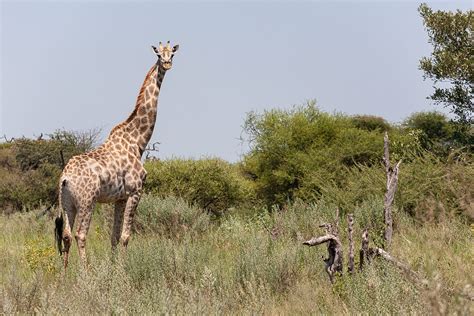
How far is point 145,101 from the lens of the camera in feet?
34.8

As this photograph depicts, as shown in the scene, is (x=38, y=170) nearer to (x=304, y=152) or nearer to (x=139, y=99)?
(x=304, y=152)

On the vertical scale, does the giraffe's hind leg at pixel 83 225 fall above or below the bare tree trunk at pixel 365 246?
above

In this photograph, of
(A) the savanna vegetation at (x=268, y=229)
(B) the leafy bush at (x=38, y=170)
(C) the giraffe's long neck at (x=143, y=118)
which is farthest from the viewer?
(B) the leafy bush at (x=38, y=170)

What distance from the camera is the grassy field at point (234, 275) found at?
554 cm

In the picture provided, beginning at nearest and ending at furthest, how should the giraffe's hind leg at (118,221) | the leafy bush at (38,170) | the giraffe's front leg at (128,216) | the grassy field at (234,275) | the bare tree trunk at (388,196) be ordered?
the grassy field at (234,275), the bare tree trunk at (388,196), the giraffe's front leg at (128,216), the giraffe's hind leg at (118,221), the leafy bush at (38,170)

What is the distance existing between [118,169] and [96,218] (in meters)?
6.25

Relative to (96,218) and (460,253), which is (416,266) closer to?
(460,253)

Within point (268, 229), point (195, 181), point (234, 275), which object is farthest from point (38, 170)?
point (234, 275)

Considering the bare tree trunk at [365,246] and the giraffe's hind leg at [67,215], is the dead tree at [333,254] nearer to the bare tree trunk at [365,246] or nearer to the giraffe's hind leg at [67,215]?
the bare tree trunk at [365,246]

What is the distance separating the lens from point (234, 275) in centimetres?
786

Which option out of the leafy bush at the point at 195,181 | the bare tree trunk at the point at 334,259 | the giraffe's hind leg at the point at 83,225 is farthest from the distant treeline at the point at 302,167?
the bare tree trunk at the point at 334,259

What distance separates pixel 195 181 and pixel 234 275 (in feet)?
31.6

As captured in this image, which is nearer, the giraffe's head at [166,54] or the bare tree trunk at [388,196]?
the bare tree trunk at [388,196]

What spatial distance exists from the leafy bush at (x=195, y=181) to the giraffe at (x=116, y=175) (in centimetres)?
651
